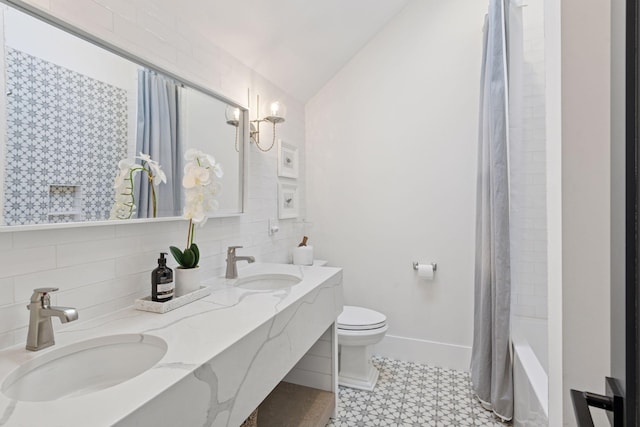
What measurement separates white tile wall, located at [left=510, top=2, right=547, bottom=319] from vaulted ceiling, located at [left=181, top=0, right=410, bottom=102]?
0.98m

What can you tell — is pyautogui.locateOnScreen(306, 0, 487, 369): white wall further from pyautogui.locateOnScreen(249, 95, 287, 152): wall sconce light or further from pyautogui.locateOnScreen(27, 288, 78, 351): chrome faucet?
pyautogui.locateOnScreen(27, 288, 78, 351): chrome faucet

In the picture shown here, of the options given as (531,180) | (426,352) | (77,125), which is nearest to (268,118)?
(77,125)

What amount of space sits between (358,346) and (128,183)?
1.66m

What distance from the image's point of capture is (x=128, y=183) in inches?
49.3

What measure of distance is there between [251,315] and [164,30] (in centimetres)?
125

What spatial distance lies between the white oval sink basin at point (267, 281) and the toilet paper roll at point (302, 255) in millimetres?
655

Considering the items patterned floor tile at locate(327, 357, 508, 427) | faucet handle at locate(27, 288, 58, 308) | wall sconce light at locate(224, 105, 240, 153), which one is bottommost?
patterned floor tile at locate(327, 357, 508, 427)

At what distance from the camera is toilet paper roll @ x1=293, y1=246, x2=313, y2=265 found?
2434mm

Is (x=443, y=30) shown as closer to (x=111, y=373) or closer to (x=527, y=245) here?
(x=527, y=245)

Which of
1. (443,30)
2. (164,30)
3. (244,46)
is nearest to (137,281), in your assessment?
(164,30)

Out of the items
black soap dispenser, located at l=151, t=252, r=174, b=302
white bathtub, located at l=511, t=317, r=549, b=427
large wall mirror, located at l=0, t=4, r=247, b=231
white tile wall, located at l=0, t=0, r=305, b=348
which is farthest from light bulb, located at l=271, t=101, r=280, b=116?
white bathtub, located at l=511, t=317, r=549, b=427

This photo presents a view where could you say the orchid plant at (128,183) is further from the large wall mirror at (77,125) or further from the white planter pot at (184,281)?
the white planter pot at (184,281)

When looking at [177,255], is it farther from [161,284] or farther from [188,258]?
[161,284]

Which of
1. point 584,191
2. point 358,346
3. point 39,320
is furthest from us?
point 358,346
